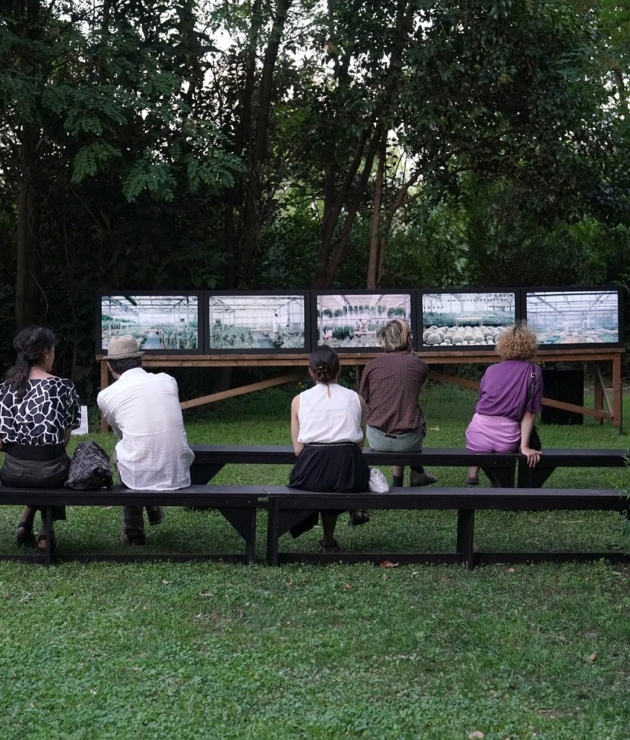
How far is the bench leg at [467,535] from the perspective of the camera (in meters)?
5.99

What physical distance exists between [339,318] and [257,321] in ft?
3.18

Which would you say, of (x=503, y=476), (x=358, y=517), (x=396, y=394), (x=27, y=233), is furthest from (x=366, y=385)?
(x=27, y=233)

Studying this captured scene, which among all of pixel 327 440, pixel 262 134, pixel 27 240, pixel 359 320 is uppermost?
pixel 262 134

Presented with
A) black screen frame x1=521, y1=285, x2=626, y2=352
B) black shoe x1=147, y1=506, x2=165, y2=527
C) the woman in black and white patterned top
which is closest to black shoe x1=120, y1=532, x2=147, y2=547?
black shoe x1=147, y1=506, x2=165, y2=527

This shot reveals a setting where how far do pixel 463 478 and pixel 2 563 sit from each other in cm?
440

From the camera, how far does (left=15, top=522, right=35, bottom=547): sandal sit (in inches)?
253

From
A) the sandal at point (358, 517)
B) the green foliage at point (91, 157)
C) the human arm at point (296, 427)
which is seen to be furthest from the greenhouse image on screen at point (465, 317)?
the human arm at point (296, 427)

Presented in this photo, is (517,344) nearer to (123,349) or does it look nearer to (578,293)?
(123,349)

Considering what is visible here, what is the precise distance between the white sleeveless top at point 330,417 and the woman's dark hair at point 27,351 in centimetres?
153

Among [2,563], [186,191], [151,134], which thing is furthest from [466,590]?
[186,191]

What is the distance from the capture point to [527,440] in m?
7.70

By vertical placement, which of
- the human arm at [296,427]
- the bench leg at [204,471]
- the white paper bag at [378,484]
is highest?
the human arm at [296,427]

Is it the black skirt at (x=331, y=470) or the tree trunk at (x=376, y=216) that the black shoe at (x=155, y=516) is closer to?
the black skirt at (x=331, y=470)

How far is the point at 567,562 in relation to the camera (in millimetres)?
6125
